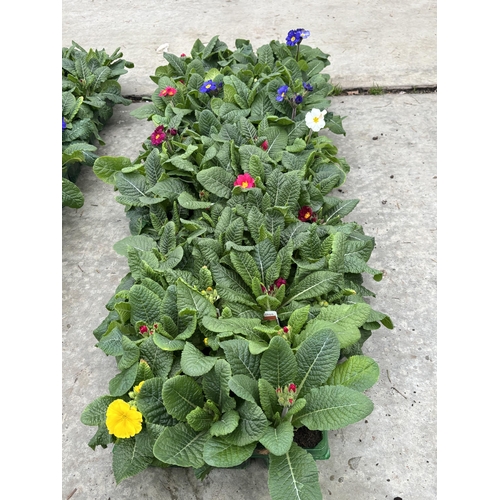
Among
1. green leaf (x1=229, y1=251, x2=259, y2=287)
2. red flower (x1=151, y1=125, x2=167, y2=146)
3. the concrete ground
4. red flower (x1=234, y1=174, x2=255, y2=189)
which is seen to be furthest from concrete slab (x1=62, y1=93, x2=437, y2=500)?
red flower (x1=234, y1=174, x2=255, y2=189)

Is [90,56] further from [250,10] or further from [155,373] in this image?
[155,373]

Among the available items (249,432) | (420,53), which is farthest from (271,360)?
(420,53)

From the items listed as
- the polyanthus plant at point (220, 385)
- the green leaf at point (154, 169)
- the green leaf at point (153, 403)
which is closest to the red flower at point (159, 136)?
the green leaf at point (154, 169)

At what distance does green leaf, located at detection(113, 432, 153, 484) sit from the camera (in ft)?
5.68

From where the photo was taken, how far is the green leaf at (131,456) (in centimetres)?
173

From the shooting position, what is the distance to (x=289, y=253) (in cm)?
220

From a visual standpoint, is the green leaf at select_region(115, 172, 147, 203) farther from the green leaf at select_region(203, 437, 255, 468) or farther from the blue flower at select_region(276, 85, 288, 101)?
the green leaf at select_region(203, 437, 255, 468)

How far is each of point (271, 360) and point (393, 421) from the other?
0.71 metres

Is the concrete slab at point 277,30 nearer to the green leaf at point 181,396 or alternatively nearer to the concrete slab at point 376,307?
the concrete slab at point 376,307

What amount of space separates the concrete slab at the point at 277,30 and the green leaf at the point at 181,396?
3.16 m

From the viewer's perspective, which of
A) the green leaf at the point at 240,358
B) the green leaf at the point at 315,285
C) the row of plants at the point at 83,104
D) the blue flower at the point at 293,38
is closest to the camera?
the green leaf at the point at 240,358

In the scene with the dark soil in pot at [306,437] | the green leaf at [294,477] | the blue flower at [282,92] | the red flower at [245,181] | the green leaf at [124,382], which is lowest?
the dark soil in pot at [306,437]

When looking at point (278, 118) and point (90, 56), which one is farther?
point (90, 56)

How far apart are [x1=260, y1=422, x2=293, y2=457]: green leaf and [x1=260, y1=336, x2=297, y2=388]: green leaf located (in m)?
0.15
